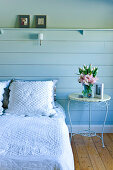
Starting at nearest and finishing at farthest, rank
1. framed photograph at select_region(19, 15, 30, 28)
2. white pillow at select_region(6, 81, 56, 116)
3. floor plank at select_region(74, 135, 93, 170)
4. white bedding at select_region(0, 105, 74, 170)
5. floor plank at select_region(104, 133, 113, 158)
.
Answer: white bedding at select_region(0, 105, 74, 170) → floor plank at select_region(74, 135, 93, 170) → white pillow at select_region(6, 81, 56, 116) → floor plank at select_region(104, 133, 113, 158) → framed photograph at select_region(19, 15, 30, 28)

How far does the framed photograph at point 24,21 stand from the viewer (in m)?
3.03

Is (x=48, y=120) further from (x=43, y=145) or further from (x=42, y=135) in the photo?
(x=43, y=145)

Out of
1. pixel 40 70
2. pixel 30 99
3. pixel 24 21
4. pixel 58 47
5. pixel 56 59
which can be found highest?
pixel 24 21

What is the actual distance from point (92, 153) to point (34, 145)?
3.87 feet

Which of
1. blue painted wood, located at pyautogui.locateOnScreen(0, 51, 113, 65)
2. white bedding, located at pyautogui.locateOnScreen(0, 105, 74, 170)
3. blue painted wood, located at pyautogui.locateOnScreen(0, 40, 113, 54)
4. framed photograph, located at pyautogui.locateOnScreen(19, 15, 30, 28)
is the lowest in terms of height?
white bedding, located at pyautogui.locateOnScreen(0, 105, 74, 170)

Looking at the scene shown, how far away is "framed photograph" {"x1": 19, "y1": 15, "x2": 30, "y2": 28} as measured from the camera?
3029mm

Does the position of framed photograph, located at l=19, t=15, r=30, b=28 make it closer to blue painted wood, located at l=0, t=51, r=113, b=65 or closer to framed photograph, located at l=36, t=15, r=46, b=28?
framed photograph, located at l=36, t=15, r=46, b=28

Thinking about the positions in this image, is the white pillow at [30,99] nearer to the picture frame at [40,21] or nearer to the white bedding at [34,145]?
the white bedding at [34,145]

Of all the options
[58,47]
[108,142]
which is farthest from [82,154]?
[58,47]

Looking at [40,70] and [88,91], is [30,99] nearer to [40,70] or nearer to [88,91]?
[40,70]

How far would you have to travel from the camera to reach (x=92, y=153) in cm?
259

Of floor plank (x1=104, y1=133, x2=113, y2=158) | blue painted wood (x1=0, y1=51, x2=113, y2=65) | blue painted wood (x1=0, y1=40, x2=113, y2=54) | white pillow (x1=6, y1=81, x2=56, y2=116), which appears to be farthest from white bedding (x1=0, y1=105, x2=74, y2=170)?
blue painted wood (x1=0, y1=40, x2=113, y2=54)

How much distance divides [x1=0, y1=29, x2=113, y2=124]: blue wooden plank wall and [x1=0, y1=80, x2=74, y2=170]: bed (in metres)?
0.96

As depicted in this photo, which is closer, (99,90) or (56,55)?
(99,90)
